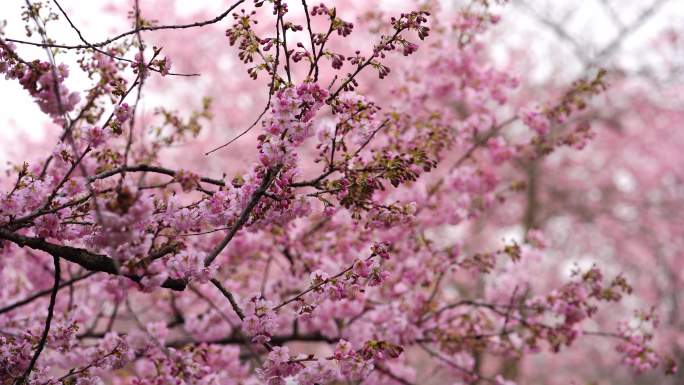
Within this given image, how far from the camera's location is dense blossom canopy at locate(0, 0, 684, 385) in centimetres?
246

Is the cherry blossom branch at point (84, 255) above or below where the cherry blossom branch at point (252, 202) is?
below

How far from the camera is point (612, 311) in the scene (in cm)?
2003

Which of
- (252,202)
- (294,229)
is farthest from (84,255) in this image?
(294,229)

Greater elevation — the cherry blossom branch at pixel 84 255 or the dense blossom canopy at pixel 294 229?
the dense blossom canopy at pixel 294 229

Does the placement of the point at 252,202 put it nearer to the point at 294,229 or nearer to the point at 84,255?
the point at 84,255

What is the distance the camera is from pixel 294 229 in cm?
480

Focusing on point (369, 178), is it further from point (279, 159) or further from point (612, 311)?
point (612, 311)

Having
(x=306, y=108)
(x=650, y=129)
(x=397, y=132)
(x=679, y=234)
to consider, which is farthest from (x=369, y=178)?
(x=650, y=129)

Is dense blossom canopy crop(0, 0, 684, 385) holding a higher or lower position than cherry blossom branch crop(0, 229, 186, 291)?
higher

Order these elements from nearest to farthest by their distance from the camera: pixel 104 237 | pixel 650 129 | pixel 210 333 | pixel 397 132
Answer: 1. pixel 104 237
2. pixel 397 132
3. pixel 210 333
4. pixel 650 129

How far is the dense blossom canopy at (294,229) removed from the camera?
246cm

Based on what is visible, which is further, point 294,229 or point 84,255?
point 294,229

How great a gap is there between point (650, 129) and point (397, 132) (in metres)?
15.0

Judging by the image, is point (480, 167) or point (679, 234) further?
point (679, 234)
